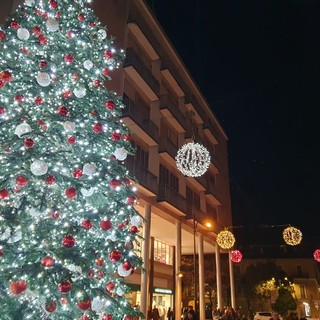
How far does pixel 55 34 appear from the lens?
670 centimetres

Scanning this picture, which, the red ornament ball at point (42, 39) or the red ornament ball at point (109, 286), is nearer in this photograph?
the red ornament ball at point (109, 286)

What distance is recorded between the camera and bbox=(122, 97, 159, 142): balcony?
19.1m

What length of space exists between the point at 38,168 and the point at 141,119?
626 inches

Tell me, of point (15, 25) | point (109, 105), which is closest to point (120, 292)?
point (109, 105)

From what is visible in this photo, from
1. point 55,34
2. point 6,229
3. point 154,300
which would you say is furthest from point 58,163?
point 154,300

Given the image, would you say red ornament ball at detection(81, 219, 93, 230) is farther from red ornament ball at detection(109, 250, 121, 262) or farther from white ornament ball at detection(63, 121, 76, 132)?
white ornament ball at detection(63, 121, 76, 132)

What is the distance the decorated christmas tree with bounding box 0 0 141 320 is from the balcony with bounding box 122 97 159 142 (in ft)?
37.4

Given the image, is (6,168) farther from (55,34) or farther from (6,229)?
(55,34)

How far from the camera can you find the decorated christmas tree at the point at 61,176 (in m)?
4.61

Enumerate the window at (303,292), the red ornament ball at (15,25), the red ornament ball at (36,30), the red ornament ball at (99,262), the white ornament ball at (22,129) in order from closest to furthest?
the white ornament ball at (22,129), the red ornament ball at (99,262), the red ornament ball at (36,30), the red ornament ball at (15,25), the window at (303,292)

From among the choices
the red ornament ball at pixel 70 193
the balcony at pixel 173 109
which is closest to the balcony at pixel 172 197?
the balcony at pixel 173 109

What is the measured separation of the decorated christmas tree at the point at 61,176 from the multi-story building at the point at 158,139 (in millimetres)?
8728

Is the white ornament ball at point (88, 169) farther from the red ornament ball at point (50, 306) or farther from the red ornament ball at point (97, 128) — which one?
the red ornament ball at point (50, 306)

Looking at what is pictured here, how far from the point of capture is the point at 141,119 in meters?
20.6
